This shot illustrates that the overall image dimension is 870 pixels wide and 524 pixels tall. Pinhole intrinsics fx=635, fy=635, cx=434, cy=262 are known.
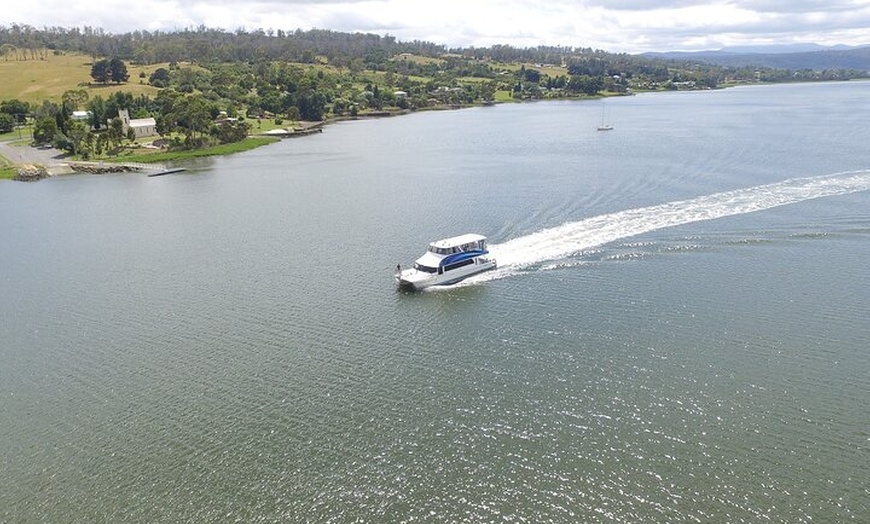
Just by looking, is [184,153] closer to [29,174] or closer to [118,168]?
[118,168]

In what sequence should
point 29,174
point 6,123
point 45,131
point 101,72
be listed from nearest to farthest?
point 29,174, point 45,131, point 6,123, point 101,72

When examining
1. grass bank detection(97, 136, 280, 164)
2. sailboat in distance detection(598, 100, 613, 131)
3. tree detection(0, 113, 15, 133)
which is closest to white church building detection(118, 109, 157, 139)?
grass bank detection(97, 136, 280, 164)

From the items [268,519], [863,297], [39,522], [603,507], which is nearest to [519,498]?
[603,507]

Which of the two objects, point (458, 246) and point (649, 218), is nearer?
point (458, 246)

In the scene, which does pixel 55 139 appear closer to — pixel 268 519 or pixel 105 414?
pixel 105 414

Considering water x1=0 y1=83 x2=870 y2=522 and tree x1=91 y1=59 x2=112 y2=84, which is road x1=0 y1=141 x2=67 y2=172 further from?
tree x1=91 y1=59 x2=112 y2=84

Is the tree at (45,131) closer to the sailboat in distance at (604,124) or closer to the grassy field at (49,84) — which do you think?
the grassy field at (49,84)

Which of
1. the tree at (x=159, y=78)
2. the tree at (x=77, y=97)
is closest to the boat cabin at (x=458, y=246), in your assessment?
the tree at (x=77, y=97)

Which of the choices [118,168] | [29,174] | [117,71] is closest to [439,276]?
[118,168]
